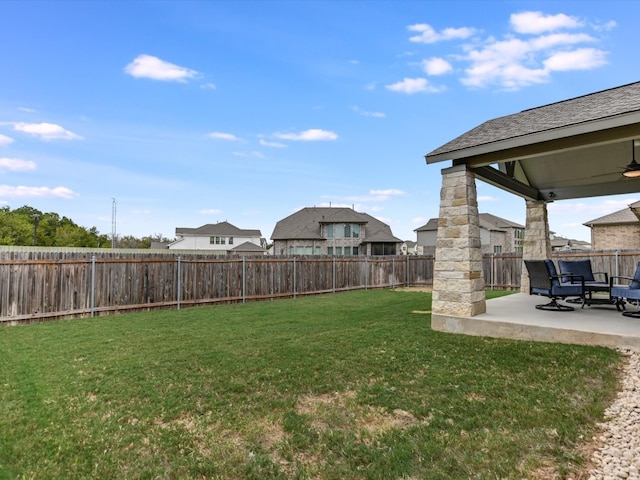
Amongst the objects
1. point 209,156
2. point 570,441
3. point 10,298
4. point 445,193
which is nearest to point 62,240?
point 209,156

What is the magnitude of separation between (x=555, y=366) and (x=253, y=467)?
142 inches

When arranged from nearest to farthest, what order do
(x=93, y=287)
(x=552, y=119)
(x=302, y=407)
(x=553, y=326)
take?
(x=302, y=407) < (x=553, y=326) < (x=552, y=119) < (x=93, y=287)

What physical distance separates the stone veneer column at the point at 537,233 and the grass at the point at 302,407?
19.3ft

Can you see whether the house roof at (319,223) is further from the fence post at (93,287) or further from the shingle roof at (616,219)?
the fence post at (93,287)

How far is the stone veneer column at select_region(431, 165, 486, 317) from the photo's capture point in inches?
233

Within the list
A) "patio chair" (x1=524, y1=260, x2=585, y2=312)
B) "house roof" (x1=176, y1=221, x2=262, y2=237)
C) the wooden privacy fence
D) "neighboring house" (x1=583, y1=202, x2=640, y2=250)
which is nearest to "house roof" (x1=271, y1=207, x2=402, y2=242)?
"house roof" (x1=176, y1=221, x2=262, y2=237)

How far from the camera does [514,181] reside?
798 cm

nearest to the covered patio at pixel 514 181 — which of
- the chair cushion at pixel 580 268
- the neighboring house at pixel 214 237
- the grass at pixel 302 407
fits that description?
the grass at pixel 302 407

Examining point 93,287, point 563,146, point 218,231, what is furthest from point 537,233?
point 218,231

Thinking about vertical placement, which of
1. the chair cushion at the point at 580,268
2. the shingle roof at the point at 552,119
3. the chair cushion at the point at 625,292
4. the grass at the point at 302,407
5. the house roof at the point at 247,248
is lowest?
the grass at the point at 302,407

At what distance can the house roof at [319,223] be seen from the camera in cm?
3325

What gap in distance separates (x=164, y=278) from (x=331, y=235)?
79.3ft

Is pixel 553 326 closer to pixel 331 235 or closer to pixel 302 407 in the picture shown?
pixel 302 407

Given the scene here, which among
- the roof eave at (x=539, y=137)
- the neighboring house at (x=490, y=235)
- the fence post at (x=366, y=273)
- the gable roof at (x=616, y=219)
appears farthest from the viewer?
the neighboring house at (x=490, y=235)
